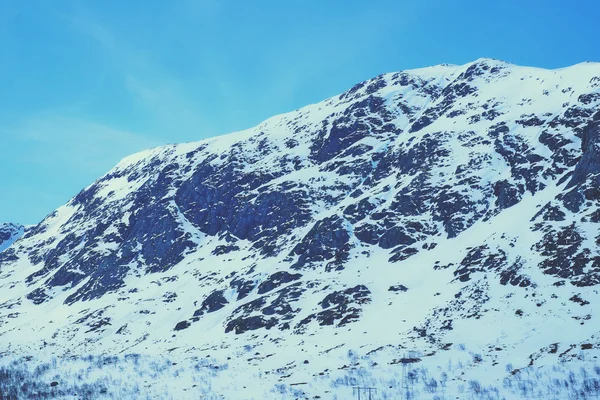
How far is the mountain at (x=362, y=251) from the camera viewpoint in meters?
53.9

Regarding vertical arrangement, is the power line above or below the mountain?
below

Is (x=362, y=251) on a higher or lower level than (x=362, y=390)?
higher

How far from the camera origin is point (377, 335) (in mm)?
62938

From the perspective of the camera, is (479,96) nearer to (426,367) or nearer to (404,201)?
(404,201)

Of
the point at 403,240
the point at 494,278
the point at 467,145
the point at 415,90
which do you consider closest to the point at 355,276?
the point at 403,240

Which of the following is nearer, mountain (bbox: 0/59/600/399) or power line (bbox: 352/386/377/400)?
power line (bbox: 352/386/377/400)

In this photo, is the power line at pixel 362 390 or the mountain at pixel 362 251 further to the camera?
the mountain at pixel 362 251

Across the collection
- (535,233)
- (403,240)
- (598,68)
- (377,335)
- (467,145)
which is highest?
(598,68)

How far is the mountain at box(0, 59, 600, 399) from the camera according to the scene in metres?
53.9

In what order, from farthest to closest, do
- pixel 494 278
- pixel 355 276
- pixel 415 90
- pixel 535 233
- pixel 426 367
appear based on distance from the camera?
pixel 415 90 → pixel 355 276 → pixel 535 233 → pixel 494 278 → pixel 426 367

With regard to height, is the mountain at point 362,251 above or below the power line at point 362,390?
above

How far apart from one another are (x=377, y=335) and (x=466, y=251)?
28246mm

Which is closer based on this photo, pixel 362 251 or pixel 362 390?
pixel 362 390

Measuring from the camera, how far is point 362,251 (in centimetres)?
10350
